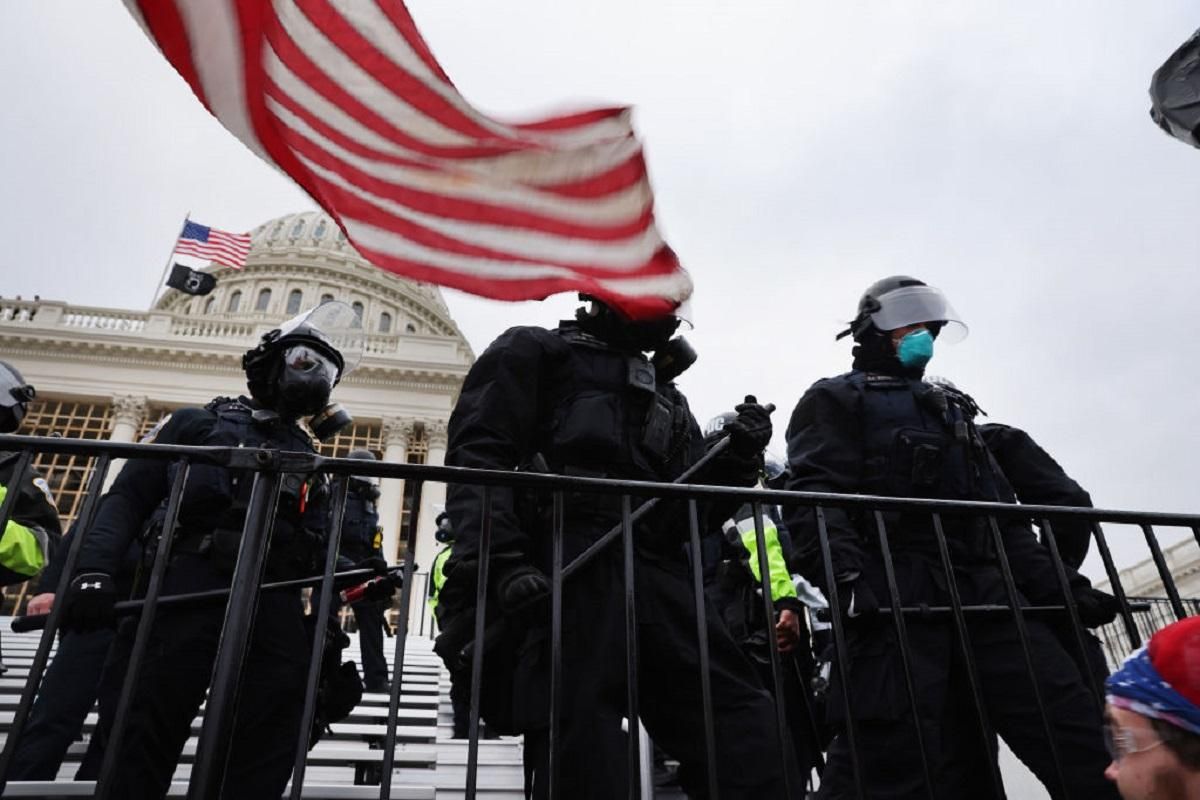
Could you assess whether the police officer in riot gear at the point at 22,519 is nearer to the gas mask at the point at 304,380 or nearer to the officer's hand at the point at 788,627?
the gas mask at the point at 304,380

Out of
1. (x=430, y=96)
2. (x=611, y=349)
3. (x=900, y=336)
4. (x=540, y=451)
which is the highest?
(x=430, y=96)

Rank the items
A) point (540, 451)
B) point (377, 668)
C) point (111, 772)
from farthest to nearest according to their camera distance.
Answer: point (377, 668) < point (540, 451) < point (111, 772)

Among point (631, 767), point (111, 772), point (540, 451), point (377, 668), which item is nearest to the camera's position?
point (111, 772)

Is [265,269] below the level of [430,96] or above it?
above

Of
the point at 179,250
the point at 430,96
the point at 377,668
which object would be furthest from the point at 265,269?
the point at 430,96

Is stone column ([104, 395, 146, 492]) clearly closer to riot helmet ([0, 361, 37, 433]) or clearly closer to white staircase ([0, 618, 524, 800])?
white staircase ([0, 618, 524, 800])

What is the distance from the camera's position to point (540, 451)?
2.81 metres

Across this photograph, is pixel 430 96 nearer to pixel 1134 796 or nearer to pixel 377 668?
pixel 1134 796

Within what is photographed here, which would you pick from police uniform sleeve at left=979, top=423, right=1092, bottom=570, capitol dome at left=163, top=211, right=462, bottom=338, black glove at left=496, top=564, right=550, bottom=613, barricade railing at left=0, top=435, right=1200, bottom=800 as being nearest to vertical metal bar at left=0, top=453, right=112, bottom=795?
barricade railing at left=0, top=435, right=1200, bottom=800

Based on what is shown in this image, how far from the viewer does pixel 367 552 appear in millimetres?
7250

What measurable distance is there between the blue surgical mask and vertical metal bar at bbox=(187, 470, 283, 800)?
9.07ft

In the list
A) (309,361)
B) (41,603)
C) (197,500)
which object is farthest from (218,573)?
(309,361)

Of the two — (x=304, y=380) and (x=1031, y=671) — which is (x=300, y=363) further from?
(x=1031, y=671)

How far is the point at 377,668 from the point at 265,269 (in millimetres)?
43254
